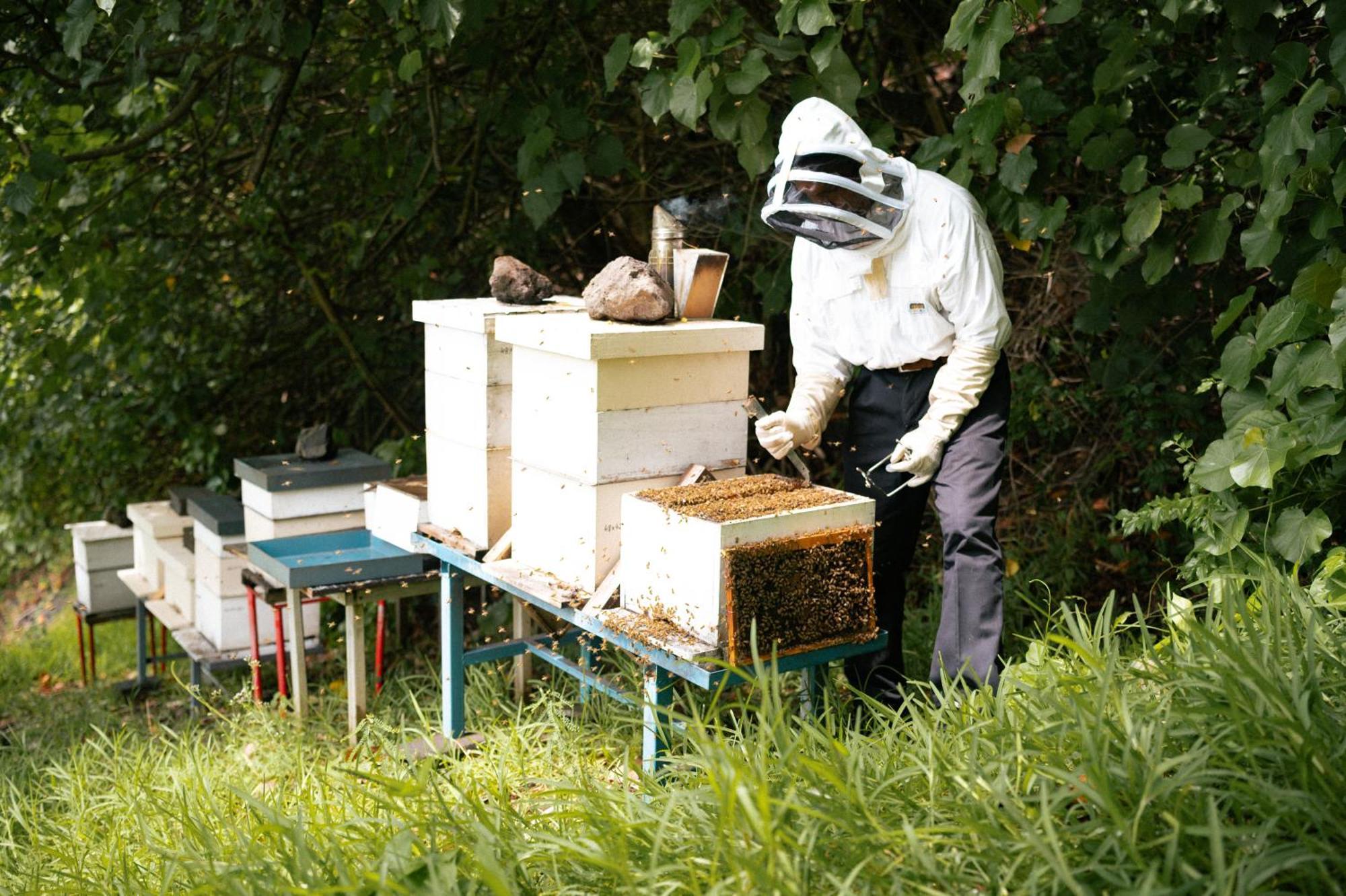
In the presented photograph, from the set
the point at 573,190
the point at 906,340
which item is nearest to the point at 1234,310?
the point at 906,340

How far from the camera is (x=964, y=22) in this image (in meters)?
3.06

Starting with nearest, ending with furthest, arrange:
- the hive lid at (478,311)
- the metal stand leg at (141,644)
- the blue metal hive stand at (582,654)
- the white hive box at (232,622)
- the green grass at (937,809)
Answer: the green grass at (937,809), the blue metal hive stand at (582,654), the hive lid at (478,311), the white hive box at (232,622), the metal stand leg at (141,644)

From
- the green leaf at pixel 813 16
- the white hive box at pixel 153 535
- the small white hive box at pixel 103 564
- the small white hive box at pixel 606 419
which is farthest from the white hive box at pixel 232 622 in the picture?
the green leaf at pixel 813 16

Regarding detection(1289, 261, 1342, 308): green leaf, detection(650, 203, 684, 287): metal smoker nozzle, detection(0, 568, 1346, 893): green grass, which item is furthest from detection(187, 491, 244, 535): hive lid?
detection(1289, 261, 1342, 308): green leaf

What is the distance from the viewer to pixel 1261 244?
308cm

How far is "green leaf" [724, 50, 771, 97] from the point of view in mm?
3574

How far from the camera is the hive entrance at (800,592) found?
104 inches

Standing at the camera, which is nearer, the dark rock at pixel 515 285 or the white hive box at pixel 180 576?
the dark rock at pixel 515 285

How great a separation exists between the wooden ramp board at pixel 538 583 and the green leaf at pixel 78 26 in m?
1.90

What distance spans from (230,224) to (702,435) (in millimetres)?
4076

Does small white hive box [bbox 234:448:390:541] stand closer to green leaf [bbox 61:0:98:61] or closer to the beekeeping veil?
green leaf [bbox 61:0:98:61]

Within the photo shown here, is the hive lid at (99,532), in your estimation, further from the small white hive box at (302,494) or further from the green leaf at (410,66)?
the green leaf at (410,66)

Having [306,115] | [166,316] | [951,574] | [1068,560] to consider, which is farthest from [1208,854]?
[166,316]

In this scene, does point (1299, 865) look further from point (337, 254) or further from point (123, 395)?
point (123, 395)
